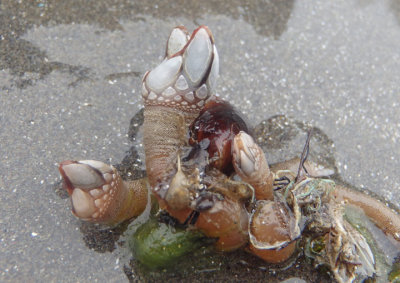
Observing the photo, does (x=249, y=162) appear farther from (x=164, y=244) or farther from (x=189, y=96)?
(x=164, y=244)

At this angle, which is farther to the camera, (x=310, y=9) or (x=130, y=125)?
(x=310, y=9)

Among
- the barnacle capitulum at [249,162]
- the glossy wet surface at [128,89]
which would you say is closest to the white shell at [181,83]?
the barnacle capitulum at [249,162]

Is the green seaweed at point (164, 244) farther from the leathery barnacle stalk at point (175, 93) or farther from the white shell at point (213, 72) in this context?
the white shell at point (213, 72)

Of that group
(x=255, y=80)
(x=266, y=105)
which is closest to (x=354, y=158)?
(x=266, y=105)

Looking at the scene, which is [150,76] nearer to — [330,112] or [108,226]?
[108,226]

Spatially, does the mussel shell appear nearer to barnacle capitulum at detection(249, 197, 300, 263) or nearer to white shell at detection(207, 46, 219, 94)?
white shell at detection(207, 46, 219, 94)

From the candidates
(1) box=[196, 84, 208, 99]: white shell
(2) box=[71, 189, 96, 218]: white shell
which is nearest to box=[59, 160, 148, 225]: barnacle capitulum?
(2) box=[71, 189, 96, 218]: white shell

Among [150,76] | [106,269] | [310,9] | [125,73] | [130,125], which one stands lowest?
[106,269]

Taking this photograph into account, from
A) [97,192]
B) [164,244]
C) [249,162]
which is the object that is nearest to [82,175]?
[97,192]
